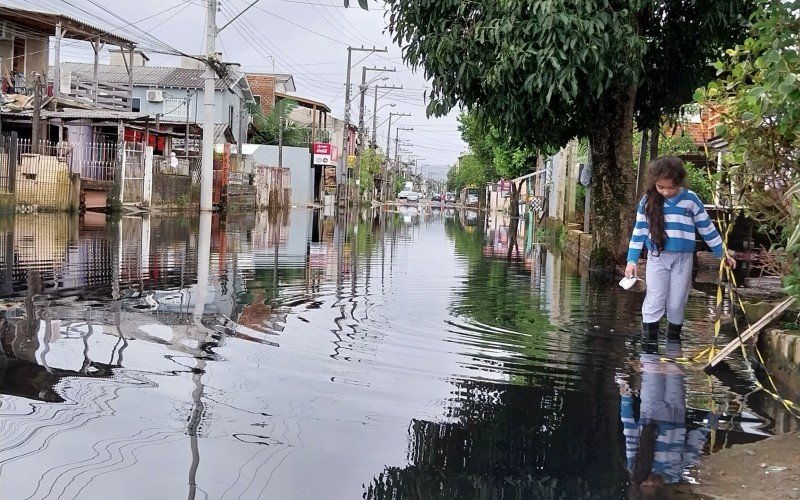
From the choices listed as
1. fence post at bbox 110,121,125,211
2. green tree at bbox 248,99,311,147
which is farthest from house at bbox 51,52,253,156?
fence post at bbox 110,121,125,211

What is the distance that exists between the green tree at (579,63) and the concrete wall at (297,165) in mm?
46844

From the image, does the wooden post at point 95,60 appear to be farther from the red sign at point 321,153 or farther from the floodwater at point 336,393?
the red sign at point 321,153

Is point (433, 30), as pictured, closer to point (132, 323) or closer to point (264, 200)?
point (132, 323)

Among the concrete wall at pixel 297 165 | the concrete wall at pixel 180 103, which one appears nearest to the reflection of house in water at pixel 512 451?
the concrete wall at pixel 180 103

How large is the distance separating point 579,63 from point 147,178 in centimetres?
2265

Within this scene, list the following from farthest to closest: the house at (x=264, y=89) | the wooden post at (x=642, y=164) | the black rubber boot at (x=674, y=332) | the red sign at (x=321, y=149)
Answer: the house at (x=264, y=89) < the red sign at (x=321, y=149) < the wooden post at (x=642, y=164) < the black rubber boot at (x=674, y=332)

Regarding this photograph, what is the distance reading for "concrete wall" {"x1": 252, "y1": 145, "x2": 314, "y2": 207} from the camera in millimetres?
61500

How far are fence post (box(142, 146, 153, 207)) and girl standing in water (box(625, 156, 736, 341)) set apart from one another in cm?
2559

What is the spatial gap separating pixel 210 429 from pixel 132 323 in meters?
Answer: 3.54

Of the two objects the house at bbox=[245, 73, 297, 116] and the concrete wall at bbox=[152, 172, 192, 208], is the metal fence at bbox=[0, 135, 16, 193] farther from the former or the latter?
the house at bbox=[245, 73, 297, 116]

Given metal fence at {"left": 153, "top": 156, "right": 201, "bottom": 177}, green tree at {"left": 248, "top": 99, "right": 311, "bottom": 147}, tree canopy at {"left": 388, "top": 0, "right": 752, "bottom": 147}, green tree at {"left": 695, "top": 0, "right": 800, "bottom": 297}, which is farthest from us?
green tree at {"left": 248, "top": 99, "right": 311, "bottom": 147}

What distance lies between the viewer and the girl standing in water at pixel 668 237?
7316mm

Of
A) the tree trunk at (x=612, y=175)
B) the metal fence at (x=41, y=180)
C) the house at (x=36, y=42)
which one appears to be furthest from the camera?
the house at (x=36, y=42)

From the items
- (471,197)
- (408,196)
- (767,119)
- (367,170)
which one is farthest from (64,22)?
(408,196)
